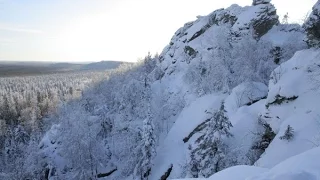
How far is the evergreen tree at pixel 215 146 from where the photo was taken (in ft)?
81.9

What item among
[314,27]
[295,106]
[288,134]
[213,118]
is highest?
[314,27]

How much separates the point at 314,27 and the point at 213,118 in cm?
1177

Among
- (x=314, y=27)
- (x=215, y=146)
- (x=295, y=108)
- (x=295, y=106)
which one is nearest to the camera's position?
(x=295, y=108)

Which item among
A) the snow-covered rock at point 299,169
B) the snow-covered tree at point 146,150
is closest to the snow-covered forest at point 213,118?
the snow-covered rock at point 299,169

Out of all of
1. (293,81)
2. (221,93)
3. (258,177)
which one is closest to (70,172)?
(221,93)

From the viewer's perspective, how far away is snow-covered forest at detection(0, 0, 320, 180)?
66.6 ft

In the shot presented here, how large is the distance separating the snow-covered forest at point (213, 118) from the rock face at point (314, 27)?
0.30 ft

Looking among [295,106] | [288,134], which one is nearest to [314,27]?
[295,106]

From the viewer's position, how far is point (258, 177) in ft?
28.3

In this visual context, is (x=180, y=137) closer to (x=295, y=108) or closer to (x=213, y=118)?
(x=213, y=118)

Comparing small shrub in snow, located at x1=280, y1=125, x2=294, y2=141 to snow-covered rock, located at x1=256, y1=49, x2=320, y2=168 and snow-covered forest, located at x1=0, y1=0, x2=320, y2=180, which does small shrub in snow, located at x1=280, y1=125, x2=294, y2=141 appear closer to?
snow-covered forest, located at x1=0, y1=0, x2=320, y2=180

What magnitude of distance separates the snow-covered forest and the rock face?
9cm

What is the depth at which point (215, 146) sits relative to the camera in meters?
25.6

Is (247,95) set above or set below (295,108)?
below
